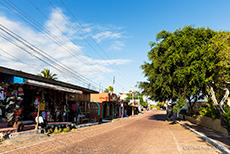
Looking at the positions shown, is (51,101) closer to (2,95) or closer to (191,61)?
(2,95)

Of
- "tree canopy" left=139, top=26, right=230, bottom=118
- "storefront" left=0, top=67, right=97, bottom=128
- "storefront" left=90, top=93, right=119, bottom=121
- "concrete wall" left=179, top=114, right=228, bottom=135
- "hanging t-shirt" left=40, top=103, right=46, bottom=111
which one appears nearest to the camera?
"storefront" left=0, top=67, right=97, bottom=128

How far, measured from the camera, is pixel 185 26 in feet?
71.7

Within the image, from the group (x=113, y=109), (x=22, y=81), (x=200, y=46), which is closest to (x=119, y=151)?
(x=22, y=81)

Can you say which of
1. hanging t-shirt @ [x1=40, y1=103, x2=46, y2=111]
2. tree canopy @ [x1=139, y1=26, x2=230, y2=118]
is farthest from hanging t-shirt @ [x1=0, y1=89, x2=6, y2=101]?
tree canopy @ [x1=139, y1=26, x2=230, y2=118]

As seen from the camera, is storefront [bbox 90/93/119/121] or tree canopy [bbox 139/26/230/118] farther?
storefront [bbox 90/93/119/121]

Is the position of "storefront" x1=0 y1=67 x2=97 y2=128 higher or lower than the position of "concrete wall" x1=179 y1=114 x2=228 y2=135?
higher

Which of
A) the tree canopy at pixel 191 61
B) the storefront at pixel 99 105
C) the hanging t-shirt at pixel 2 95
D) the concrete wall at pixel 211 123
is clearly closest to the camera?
the hanging t-shirt at pixel 2 95

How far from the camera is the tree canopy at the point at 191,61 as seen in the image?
1603 centimetres

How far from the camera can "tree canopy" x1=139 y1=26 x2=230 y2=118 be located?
16.0 m

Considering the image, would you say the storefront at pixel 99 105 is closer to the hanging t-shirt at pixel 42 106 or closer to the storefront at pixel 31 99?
the storefront at pixel 31 99

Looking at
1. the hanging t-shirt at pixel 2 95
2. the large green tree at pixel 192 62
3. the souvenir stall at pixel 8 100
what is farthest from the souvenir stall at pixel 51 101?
the large green tree at pixel 192 62

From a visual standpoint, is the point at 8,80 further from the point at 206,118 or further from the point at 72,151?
the point at 206,118

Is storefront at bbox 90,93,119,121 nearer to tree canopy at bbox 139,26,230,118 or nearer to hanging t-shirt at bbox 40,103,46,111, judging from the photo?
tree canopy at bbox 139,26,230,118

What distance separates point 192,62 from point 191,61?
1.14m
